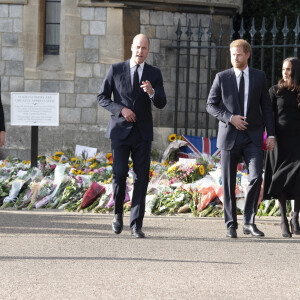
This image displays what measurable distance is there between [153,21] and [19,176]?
472cm

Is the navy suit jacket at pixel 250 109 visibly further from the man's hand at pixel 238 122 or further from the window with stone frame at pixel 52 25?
the window with stone frame at pixel 52 25

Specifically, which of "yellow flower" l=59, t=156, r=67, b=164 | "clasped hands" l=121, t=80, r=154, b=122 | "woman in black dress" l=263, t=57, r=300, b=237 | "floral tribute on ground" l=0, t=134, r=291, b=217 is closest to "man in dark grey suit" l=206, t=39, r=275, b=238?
"woman in black dress" l=263, t=57, r=300, b=237

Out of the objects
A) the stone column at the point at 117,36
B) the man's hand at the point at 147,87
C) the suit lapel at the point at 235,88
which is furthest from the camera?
the stone column at the point at 117,36

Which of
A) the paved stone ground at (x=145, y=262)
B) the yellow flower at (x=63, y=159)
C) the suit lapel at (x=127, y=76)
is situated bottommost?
the paved stone ground at (x=145, y=262)

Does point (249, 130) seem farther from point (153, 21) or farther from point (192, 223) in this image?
point (153, 21)

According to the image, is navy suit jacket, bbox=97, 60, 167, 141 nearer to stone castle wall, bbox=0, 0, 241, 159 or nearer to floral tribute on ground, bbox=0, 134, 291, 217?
floral tribute on ground, bbox=0, 134, 291, 217

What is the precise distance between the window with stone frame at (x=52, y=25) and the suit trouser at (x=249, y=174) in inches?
302

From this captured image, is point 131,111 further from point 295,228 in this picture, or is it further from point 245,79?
point 295,228

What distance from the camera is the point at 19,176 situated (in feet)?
35.4

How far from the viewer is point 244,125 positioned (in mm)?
7383

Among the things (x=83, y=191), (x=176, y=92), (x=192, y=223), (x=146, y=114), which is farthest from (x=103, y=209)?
(x=176, y=92)

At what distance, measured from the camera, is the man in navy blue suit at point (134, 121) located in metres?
7.37

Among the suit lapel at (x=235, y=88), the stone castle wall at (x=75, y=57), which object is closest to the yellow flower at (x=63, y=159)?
the stone castle wall at (x=75, y=57)

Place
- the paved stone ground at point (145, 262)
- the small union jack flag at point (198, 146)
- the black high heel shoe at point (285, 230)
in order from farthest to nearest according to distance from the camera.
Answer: the small union jack flag at point (198, 146), the black high heel shoe at point (285, 230), the paved stone ground at point (145, 262)
